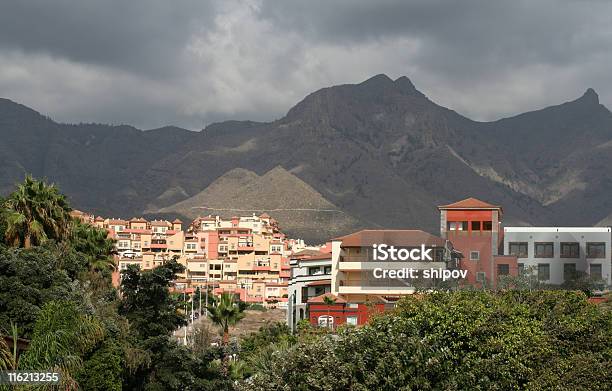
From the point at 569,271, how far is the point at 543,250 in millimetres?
3981

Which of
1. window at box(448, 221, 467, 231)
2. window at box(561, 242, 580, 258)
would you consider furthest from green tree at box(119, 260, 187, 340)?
window at box(561, 242, 580, 258)

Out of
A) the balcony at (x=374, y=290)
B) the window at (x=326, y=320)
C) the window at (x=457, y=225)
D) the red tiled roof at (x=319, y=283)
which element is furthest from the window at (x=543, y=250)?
the window at (x=326, y=320)

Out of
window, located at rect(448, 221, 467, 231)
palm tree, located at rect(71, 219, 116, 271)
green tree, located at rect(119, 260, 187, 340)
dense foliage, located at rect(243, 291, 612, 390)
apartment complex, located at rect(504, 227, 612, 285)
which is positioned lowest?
dense foliage, located at rect(243, 291, 612, 390)

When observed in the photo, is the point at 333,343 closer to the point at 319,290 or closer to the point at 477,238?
the point at 477,238

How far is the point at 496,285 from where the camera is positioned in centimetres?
10500

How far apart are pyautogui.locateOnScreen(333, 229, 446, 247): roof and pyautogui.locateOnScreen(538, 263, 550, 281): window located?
35.5 ft

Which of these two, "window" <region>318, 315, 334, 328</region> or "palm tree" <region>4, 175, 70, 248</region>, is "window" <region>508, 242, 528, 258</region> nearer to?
"window" <region>318, 315, 334, 328</region>

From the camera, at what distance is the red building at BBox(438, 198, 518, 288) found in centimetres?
11412

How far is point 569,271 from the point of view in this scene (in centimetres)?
11444

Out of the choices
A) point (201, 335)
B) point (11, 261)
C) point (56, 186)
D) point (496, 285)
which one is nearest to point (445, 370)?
point (11, 261)

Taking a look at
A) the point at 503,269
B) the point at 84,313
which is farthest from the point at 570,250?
the point at 84,313

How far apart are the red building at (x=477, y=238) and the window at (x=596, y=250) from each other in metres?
8.48

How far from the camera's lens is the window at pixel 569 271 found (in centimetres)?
11285

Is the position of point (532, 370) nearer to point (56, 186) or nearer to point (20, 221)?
point (20, 221)
